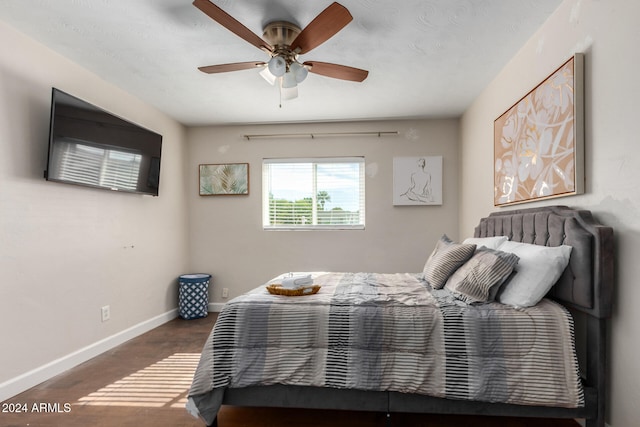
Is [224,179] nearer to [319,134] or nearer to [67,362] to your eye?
[319,134]

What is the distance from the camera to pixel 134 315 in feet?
12.0

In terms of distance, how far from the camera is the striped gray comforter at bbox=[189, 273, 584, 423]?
1.76m

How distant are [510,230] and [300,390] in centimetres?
186

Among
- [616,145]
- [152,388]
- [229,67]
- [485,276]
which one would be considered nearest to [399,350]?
[485,276]

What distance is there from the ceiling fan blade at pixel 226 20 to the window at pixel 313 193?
2404 mm

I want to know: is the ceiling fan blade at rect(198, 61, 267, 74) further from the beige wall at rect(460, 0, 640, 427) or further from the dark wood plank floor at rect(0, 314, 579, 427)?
the dark wood plank floor at rect(0, 314, 579, 427)

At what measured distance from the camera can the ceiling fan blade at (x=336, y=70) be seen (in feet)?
8.19

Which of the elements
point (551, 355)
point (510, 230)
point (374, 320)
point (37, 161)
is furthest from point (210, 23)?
point (551, 355)

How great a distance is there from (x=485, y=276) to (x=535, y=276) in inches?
9.6

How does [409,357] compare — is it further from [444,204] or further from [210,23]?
[444,204]

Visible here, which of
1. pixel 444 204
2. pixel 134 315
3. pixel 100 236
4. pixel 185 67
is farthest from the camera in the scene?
pixel 444 204

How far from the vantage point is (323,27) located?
2029 mm

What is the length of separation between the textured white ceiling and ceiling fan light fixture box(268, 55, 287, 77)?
0.77 feet

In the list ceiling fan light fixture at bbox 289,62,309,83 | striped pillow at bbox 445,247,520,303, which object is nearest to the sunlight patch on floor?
striped pillow at bbox 445,247,520,303
